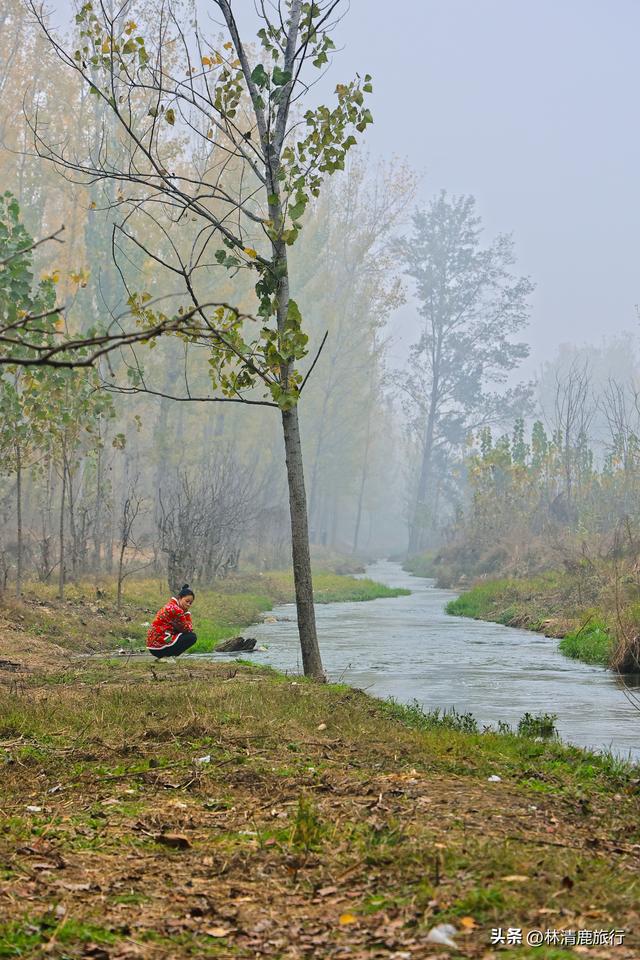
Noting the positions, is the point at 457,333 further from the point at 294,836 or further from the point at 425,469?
the point at 294,836

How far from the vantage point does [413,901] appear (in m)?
4.25

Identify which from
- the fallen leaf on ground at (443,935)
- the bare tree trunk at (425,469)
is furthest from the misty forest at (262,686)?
the bare tree trunk at (425,469)

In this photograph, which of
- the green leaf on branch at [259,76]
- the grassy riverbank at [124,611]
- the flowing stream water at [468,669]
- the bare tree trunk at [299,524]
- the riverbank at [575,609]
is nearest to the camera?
the flowing stream water at [468,669]

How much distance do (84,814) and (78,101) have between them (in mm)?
36054

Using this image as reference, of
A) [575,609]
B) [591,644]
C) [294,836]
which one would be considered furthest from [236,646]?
[294,836]

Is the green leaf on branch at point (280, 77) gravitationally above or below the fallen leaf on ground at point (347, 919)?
above

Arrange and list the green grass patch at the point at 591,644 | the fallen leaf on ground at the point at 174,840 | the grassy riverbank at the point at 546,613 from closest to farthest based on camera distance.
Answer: the fallen leaf on ground at the point at 174,840 < the green grass patch at the point at 591,644 < the grassy riverbank at the point at 546,613

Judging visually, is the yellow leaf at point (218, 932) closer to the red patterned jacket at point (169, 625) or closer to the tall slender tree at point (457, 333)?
the red patterned jacket at point (169, 625)

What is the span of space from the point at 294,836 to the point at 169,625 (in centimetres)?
857

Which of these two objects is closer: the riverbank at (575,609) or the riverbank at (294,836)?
the riverbank at (294,836)

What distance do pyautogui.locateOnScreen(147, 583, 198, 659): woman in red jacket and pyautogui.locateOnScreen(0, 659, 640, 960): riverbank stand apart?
4126 millimetres

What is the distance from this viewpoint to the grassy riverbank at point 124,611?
16.7 meters

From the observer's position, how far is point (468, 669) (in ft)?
50.4

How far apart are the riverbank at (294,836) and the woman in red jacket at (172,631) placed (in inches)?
162
